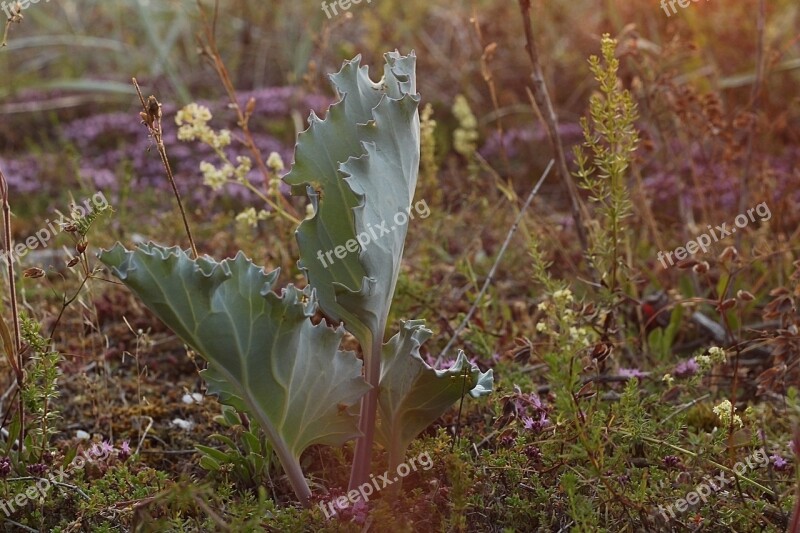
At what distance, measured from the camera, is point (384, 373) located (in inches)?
78.4

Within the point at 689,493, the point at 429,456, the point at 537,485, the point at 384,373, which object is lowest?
the point at 689,493

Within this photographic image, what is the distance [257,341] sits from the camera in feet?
5.82

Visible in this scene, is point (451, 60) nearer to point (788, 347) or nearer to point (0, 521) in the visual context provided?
point (788, 347)

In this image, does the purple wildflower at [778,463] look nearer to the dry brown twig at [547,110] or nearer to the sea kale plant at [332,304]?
the sea kale plant at [332,304]

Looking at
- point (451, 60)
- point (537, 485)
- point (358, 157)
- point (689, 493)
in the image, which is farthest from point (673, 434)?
point (451, 60)

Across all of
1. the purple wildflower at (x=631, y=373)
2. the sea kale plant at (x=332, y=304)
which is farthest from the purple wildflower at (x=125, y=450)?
the purple wildflower at (x=631, y=373)

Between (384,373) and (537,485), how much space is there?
1.42 ft

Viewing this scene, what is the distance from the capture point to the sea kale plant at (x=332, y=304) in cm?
173

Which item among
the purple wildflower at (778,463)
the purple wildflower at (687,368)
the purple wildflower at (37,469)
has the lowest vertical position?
the purple wildflower at (778,463)

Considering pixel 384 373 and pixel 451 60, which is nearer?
pixel 384 373

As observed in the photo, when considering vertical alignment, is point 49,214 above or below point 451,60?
below

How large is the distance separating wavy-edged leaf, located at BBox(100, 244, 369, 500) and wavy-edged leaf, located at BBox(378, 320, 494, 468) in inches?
4.5

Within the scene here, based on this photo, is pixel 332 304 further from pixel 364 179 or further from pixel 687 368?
pixel 687 368

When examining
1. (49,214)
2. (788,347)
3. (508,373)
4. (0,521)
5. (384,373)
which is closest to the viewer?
(384,373)
